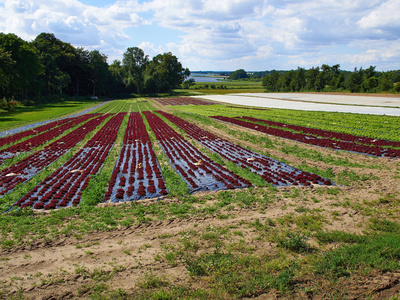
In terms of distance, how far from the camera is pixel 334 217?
35.2 ft

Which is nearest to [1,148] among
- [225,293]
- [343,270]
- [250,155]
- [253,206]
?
[250,155]

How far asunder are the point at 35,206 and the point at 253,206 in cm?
976

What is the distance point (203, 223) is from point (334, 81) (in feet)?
407

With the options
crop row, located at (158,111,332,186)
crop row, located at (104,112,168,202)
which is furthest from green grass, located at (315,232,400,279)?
crop row, located at (104,112,168,202)

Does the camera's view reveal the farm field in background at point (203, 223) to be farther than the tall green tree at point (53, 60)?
No

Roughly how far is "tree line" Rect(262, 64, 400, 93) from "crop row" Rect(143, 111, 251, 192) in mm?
88584

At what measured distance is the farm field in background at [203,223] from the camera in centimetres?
700

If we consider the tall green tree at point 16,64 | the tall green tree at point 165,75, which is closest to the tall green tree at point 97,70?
the tall green tree at point 165,75

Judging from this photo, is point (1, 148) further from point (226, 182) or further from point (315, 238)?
point (315, 238)

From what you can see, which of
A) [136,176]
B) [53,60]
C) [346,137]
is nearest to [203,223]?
[136,176]

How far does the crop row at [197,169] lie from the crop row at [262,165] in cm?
160

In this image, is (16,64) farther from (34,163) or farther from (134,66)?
(134,66)

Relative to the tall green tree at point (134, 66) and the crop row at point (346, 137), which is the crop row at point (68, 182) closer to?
the crop row at point (346, 137)

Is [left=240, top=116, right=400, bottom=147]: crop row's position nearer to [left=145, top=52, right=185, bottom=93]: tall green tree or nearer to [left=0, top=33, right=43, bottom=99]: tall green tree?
[left=0, top=33, right=43, bottom=99]: tall green tree
